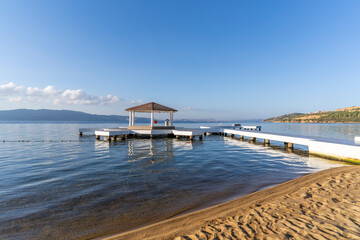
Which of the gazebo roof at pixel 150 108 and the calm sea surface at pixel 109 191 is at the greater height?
the gazebo roof at pixel 150 108

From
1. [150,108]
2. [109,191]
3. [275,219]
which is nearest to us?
[275,219]

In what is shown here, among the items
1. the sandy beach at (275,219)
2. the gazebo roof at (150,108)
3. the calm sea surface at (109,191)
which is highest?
the gazebo roof at (150,108)

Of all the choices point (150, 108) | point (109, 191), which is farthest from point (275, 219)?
point (150, 108)

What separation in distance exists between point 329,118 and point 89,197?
472 feet

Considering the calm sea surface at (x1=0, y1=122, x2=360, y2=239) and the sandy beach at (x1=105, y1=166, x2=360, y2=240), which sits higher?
the sandy beach at (x1=105, y1=166, x2=360, y2=240)

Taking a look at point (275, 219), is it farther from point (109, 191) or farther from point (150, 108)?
point (150, 108)

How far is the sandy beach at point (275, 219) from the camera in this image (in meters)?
2.91

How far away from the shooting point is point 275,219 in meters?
3.38

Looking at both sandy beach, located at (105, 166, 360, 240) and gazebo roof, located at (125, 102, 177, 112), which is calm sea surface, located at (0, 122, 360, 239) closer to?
sandy beach, located at (105, 166, 360, 240)

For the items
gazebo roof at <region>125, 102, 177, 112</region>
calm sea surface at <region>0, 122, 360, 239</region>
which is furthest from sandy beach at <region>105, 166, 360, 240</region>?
gazebo roof at <region>125, 102, 177, 112</region>

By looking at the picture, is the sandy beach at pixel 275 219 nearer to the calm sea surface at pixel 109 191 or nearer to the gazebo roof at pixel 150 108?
the calm sea surface at pixel 109 191

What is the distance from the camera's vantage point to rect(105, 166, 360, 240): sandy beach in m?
2.91

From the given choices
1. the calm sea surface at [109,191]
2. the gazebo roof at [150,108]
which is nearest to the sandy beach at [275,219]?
the calm sea surface at [109,191]

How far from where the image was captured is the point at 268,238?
2.77 metres
